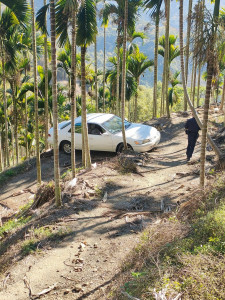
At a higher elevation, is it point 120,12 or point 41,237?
point 120,12

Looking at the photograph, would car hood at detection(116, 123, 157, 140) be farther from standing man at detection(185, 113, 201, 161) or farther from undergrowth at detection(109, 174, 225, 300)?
undergrowth at detection(109, 174, 225, 300)

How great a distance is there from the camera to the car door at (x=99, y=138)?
1220 cm

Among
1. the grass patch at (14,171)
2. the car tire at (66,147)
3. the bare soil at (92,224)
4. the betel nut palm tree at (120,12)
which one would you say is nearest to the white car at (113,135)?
the car tire at (66,147)

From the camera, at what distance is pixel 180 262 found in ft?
14.0

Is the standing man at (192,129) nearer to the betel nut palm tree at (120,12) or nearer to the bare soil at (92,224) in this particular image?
the bare soil at (92,224)

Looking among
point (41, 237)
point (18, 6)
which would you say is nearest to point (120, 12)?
point (18, 6)

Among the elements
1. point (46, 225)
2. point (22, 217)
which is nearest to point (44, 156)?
point (22, 217)

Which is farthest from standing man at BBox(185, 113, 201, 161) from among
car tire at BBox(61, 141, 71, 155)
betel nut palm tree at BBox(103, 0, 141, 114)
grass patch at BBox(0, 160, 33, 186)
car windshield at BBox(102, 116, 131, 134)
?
grass patch at BBox(0, 160, 33, 186)

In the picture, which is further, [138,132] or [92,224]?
[138,132]

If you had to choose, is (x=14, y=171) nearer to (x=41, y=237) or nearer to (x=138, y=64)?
(x=41, y=237)

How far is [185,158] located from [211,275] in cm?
813

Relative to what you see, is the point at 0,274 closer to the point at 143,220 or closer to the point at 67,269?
the point at 67,269

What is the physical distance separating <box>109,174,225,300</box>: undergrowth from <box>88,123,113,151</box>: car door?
6.59 meters

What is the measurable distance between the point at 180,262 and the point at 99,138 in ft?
A: 27.4
